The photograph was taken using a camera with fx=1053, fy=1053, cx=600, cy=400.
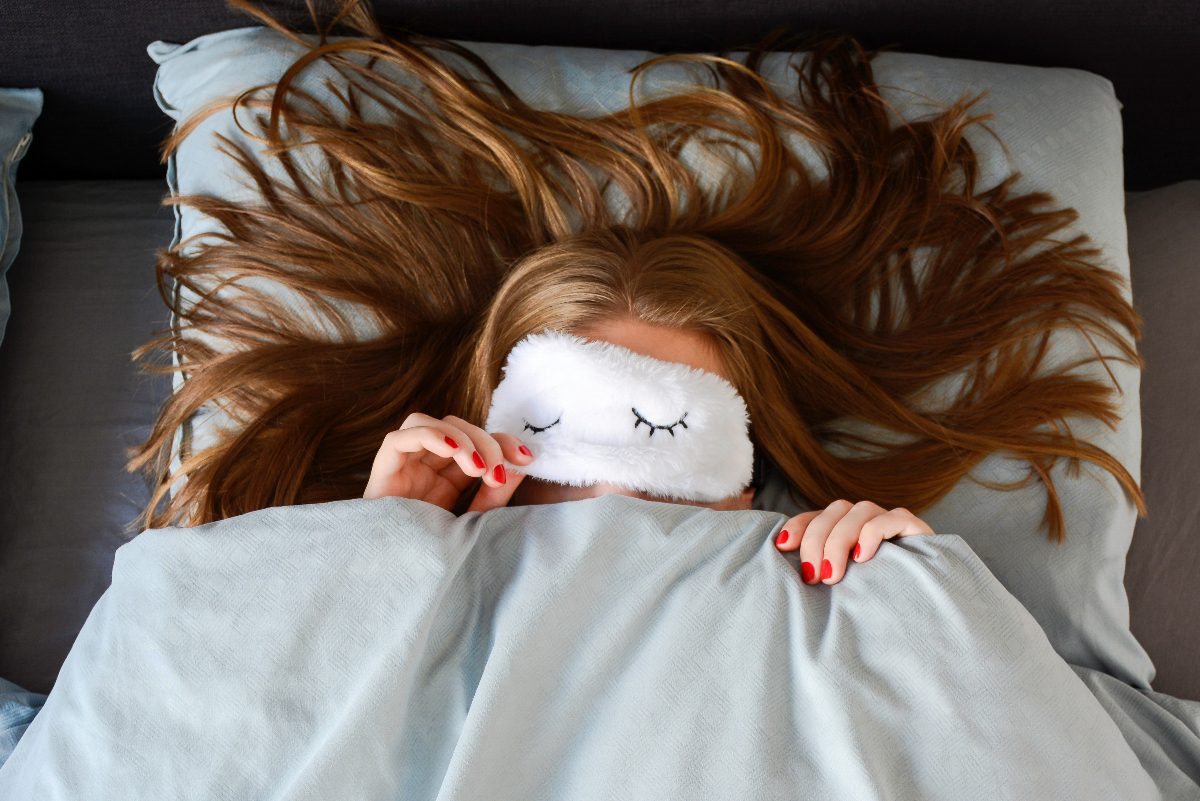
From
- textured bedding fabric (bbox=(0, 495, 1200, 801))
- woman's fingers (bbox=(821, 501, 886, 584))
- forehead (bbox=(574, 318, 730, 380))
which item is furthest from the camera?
forehead (bbox=(574, 318, 730, 380))

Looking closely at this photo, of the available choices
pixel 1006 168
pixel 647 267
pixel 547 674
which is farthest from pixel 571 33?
pixel 547 674

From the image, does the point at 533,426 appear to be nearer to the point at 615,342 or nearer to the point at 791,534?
the point at 615,342

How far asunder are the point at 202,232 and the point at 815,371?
73cm

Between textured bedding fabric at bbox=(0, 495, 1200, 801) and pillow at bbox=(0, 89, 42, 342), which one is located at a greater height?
pillow at bbox=(0, 89, 42, 342)

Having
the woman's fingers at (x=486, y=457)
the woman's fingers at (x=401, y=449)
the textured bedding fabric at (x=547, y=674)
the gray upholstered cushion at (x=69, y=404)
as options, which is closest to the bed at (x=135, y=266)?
the gray upholstered cushion at (x=69, y=404)

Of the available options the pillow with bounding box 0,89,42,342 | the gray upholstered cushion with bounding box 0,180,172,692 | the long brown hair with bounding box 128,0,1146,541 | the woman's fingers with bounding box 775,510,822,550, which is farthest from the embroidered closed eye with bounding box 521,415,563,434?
the pillow with bounding box 0,89,42,342

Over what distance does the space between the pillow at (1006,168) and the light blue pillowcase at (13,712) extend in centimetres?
28

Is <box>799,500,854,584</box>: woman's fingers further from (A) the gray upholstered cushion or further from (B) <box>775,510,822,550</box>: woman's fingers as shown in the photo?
(A) the gray upholstered cushion

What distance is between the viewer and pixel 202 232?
1.22 meters

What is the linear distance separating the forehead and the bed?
0.47m

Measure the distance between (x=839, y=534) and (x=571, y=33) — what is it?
756 mm

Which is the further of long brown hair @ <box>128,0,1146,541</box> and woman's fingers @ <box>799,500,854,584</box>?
long brown hair @ <box>128,0,1146,541</box>

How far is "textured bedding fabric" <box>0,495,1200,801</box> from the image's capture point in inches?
33.4

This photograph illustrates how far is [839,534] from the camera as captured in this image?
3.24 feet
